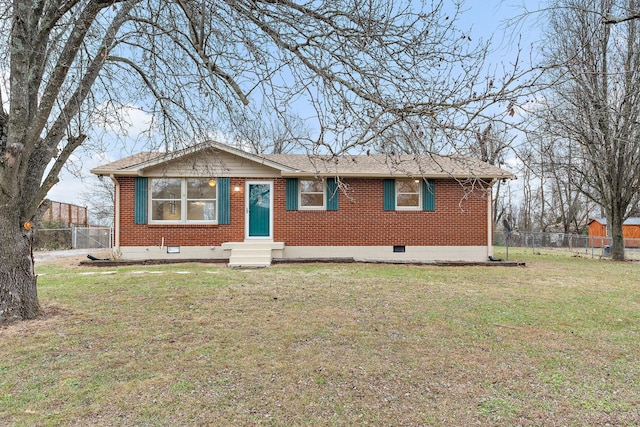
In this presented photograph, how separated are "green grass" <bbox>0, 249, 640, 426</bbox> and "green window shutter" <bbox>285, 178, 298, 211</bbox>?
491cm

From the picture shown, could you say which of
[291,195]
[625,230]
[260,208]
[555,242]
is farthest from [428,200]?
[625,230]

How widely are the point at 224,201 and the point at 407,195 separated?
20.1 feet

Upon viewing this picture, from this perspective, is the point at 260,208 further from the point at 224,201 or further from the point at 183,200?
the point at 183,200

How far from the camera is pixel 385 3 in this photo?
11.1ft

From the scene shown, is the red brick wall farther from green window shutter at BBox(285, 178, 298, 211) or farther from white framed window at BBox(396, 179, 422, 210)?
white framed window at BBox(396, 179, 422, 210)

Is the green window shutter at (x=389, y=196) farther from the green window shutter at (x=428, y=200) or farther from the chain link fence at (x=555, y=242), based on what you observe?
the chain link fence at (x=555, y=242)

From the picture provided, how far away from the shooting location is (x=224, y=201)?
453 inches

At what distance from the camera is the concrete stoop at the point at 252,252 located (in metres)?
10.4

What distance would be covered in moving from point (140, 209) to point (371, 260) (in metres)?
7.57

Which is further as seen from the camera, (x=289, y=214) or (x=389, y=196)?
(x=389, y=196)

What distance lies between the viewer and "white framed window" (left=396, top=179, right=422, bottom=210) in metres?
12.0

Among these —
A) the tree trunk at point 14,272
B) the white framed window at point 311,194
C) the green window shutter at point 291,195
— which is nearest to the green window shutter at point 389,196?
the white framed window at point 311,194

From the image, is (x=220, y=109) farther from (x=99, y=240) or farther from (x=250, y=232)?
(x=99, y=240)

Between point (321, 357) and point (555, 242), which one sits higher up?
point (555, 242)
